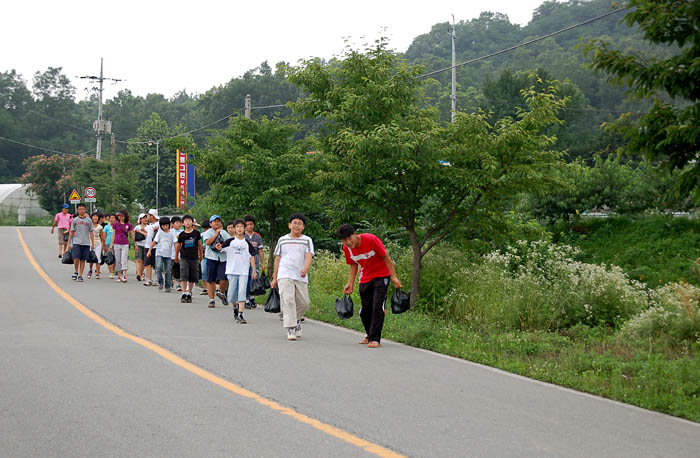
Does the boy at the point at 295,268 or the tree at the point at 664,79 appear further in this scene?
the boy at the point at 295,268

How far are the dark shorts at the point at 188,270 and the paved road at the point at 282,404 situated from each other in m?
4.45

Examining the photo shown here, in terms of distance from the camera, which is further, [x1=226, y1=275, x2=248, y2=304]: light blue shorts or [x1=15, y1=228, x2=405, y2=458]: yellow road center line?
[x1=226, y1=275, x2=248, y2=304]: light blue shorts

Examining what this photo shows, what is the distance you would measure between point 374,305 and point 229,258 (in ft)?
11.8

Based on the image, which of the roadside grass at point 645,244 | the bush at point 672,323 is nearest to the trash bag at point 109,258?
the bush at point 672,323

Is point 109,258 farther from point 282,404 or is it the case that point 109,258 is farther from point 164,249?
point 282,404

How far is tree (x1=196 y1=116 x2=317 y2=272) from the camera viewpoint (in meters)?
18.6

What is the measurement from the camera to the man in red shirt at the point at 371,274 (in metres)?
10.4

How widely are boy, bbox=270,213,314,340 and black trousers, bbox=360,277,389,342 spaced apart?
918 millimetres

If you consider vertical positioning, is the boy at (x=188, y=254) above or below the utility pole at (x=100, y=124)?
below

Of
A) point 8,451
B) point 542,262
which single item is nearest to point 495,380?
point 8,451

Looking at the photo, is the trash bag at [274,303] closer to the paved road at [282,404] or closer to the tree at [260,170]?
the paved road at [282,404]

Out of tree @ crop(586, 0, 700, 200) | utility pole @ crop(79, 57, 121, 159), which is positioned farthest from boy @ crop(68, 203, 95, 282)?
utility pole @ crop(79, 57, 121, 159)

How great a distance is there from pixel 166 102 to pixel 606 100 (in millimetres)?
81633

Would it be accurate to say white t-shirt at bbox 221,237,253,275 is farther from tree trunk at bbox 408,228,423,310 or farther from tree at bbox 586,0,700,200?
tree at bbox 586,0,700,200
